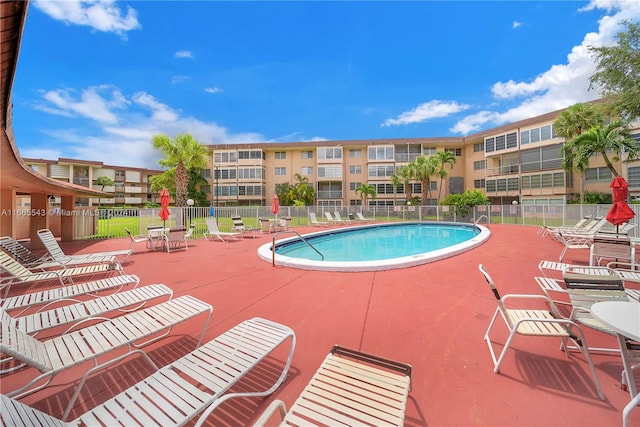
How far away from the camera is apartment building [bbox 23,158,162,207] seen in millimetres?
44125

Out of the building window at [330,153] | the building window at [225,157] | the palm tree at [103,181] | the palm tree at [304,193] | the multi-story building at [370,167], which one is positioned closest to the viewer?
the multi-story building at [370,167]

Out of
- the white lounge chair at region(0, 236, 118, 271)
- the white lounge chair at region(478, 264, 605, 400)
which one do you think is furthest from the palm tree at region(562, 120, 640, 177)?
the white lounge chair at region(0, 236, 118, 271)

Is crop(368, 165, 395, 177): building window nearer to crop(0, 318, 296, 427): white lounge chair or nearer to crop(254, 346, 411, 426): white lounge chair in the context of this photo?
crop(0, 318, 296, 427): white lounge chair

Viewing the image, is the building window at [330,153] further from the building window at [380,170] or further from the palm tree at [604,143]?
the palm tree at [604,143]

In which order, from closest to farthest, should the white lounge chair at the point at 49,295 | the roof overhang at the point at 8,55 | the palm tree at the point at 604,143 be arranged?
the roof overhang at the point at 8,55
the white lounge chair at the point at 49,295
the palm tree at the point at 604,143

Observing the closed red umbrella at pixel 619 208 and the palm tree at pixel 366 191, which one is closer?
the closed red umbrella at pixel 619 208

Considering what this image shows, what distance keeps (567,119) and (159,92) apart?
139 feet

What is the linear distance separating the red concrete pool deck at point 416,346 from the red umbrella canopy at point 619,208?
2822 mm

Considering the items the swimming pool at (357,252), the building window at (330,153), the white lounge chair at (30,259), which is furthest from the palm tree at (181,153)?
the building window at (330,153)

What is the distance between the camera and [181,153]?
1775 cm

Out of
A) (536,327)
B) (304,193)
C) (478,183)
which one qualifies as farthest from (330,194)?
(536,327)

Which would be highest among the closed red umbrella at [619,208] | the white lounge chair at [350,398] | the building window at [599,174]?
Answer: the building window at [599,174]

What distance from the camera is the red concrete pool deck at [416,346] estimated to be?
2.18 metres

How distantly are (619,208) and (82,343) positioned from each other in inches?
438
